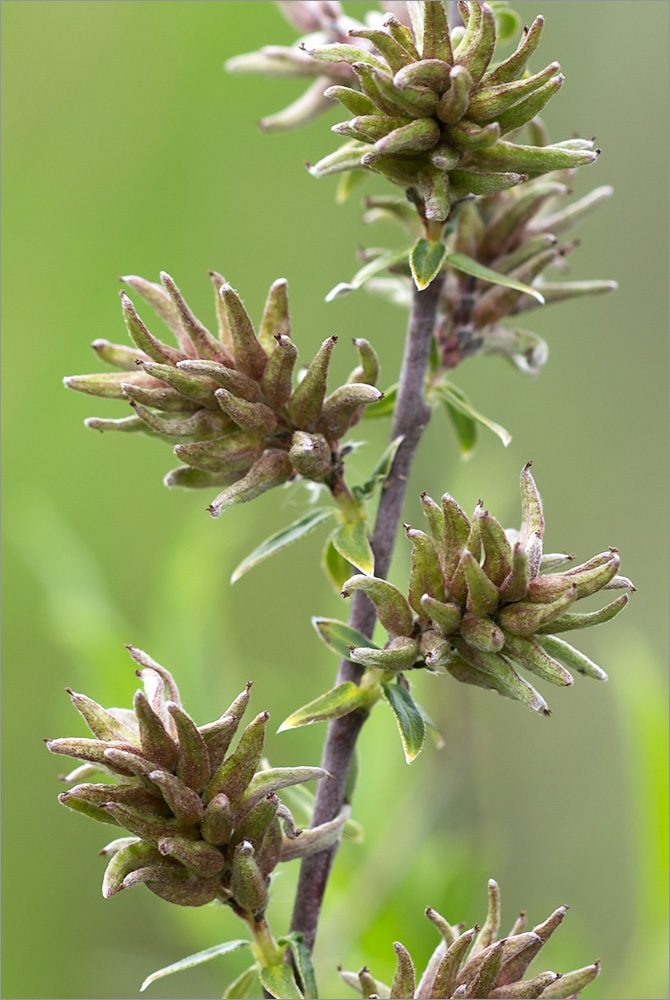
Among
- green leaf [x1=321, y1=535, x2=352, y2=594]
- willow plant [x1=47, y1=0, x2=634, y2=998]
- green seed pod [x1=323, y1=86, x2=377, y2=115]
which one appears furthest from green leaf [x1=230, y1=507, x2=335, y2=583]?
green seed pod [x1=323, y1=86, x2=377, y2=115]

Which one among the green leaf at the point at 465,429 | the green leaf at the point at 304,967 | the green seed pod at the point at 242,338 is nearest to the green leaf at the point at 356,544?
the green seed pod at the point at 242,338

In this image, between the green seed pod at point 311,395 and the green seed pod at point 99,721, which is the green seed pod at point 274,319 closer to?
the green seed pod at point 311,395

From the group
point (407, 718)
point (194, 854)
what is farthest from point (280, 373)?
point (194, 854)

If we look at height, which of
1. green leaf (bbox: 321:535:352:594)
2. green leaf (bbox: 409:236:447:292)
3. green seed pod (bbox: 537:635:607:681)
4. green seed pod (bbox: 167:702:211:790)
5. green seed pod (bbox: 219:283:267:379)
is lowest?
green seed pod (bbox: 167:702:211:790)

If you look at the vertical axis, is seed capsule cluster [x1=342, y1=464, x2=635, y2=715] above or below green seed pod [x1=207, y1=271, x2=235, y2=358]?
below

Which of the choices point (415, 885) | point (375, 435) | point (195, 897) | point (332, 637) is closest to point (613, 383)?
point (375, 435)

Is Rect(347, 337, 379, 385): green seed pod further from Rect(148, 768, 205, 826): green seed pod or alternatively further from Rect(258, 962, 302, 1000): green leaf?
Rect(258, 962, 302, 1000): green leaf

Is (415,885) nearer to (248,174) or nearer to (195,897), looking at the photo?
(195,897)
